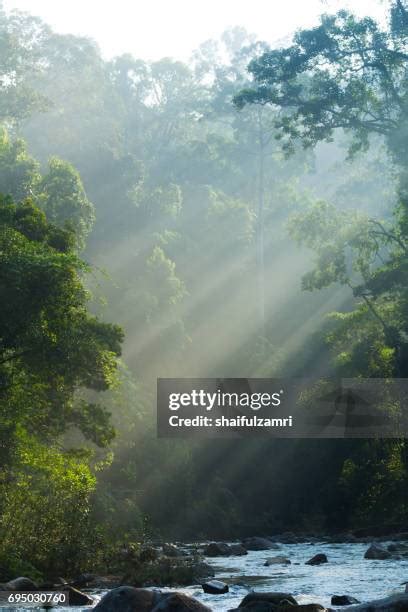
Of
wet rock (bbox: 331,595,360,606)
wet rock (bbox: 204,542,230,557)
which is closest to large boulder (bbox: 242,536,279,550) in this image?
wet rock (bbox: 204,542,230,557)

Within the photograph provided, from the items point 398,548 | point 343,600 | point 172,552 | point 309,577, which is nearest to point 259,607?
point 343,600

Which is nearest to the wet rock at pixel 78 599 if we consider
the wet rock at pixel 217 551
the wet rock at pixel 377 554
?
the wet rock at pixel 377 554

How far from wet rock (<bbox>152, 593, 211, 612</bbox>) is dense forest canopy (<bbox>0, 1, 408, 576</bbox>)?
5.28 m

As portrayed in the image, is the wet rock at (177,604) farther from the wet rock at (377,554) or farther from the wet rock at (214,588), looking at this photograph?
the wet rock at (377,554)

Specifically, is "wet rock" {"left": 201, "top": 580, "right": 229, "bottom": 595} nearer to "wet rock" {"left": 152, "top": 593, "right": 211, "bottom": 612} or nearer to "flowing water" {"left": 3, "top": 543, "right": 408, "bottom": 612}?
"flowing water" {"left": 3, "top": 543, "right": 408, "bottom": 612}

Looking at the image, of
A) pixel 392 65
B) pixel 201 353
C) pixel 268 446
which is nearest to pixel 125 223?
pixel 201 353

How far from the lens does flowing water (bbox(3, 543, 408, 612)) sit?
1536 cm

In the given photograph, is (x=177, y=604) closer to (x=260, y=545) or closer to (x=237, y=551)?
(x=237, y=551)

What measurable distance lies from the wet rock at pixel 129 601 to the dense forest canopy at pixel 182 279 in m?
4.37

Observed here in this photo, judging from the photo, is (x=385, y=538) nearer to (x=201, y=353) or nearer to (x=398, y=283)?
(x=398, y=283)

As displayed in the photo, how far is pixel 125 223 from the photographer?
4981cm

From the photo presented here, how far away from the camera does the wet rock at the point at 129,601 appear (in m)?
12.2

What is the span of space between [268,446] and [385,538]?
1331 cm

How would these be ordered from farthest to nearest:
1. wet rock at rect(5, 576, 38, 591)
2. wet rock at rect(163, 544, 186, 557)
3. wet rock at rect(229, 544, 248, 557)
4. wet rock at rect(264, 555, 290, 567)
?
1. wet rock at rect(229, 544, 248, 557)
2. wet rock at rect(163, 544, 186, 557)
3. wet rock at rect(264, 555, 290, 567)
4. wet rock at rect(5, 576, 38, 591)
